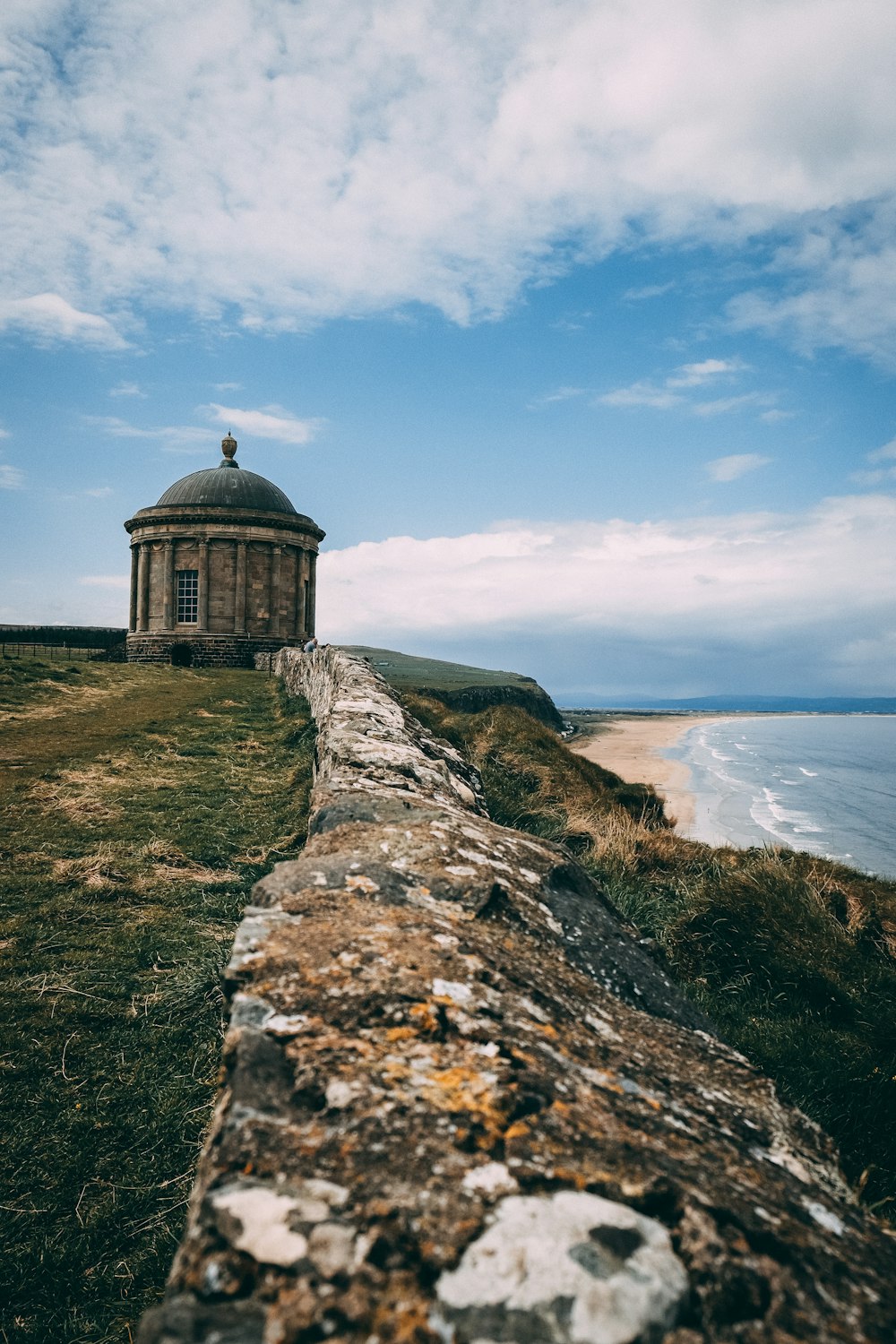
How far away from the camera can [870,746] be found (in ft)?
226

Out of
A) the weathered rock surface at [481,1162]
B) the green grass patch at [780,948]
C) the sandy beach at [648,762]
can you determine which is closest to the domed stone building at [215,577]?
the sandy beach at [648,762]

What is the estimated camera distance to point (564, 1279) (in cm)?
127

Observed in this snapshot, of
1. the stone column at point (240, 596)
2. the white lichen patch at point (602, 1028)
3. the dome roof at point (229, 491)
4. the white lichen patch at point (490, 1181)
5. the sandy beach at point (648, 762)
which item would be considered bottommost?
the sandy beach at point (648, 762)

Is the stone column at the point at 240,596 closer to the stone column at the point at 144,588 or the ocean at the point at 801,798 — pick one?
the stone column at the point at 144,588

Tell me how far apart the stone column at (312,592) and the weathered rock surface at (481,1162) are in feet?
123

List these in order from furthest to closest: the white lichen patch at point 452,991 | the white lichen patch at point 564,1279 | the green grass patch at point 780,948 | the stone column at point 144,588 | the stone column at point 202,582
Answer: the stone column at point 144,588 → the stone column at point 202,582 → the green grass patch at point 780,948 → the white lichen patch at point 452,991 → the white lichen patch at point 564,1279

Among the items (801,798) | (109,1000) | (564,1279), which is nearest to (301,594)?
(801,798)

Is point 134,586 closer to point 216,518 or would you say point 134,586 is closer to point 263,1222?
point 216,518

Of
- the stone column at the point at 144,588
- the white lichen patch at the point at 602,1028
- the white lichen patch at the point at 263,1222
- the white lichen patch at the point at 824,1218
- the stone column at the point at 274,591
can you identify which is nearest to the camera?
the white lichen patch at the point at 263,1222

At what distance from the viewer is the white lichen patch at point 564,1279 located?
120 cm

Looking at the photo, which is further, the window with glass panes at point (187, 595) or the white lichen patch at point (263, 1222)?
the window with glass panes at point (187, 595)

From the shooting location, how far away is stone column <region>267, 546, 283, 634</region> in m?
37.0

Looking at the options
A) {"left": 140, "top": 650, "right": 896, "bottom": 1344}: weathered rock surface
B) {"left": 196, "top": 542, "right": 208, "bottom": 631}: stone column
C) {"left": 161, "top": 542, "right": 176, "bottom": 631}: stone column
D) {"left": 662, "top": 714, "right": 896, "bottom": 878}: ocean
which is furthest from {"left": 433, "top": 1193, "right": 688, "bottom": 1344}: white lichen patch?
{"left": 161, "top": 542, "right": 176, "bottom": 631}: stone column

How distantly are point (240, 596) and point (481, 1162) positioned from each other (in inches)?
1445
